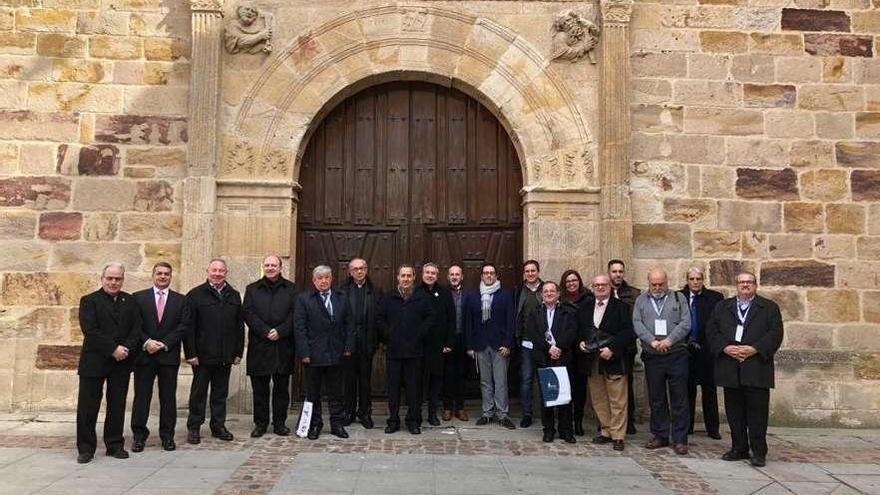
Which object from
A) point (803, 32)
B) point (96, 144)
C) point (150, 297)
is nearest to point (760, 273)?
point (803, 32)

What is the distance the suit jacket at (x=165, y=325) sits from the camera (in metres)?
5.88

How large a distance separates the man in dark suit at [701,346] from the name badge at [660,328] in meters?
0.55

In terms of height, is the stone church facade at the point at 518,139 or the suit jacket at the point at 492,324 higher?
the stone church facade at the point at 518,139

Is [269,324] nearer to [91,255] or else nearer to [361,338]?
[361,338]

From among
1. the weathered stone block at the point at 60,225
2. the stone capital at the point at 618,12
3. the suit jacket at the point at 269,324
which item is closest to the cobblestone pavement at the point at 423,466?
the suit jacket at the point at 269,324

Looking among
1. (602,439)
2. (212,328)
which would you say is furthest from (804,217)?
(212,328)

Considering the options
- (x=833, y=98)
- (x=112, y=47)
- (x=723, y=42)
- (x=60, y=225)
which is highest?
(x=723, y=42)

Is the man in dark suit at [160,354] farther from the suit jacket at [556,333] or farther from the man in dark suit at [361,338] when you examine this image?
the suit jacket at [556,333]

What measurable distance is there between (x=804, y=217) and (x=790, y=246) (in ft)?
1.17

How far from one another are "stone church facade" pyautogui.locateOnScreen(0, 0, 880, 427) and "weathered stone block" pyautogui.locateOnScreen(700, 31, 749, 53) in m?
0.02

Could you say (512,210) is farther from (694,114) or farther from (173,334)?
(173,334)

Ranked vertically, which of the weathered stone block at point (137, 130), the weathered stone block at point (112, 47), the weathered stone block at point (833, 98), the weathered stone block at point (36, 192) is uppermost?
the weathered stone block at point (112, 47)

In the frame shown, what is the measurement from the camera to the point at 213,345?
6164 millimetres

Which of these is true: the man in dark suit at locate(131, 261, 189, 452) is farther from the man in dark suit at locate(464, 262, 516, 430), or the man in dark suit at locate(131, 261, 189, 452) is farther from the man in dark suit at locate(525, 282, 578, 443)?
the man in dark suit at locate(525, 282, 578, 443)
